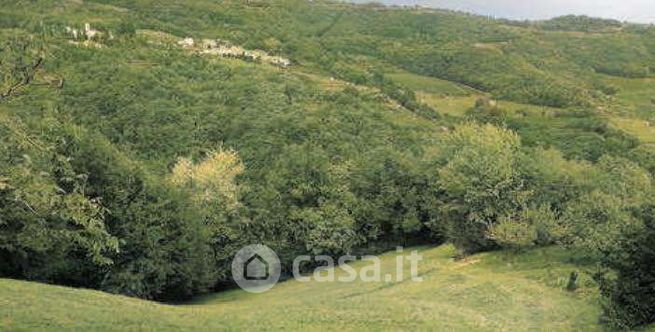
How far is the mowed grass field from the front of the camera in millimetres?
36031

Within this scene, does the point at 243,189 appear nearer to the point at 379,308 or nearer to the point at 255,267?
the point at 255,267

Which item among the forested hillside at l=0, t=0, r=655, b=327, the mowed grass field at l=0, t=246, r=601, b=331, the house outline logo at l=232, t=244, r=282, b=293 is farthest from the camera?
the house outline logo at l=232, t=244, r=282, b=293

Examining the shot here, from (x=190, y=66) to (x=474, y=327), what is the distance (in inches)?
6348

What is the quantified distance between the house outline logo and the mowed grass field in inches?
763

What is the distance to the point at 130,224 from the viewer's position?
62844mm

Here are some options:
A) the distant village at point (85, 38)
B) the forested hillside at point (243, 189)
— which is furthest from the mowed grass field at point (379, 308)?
the distant village at point (85, 38)

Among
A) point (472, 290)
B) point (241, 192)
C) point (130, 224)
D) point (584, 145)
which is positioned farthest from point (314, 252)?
point (584, 145)

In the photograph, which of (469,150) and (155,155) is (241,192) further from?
(155,155)

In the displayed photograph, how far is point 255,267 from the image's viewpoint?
81.7 meters

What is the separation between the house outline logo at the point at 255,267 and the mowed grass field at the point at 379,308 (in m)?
19.4

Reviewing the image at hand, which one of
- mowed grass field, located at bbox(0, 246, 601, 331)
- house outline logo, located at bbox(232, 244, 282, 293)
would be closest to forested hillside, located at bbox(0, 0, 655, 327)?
house outline logo, located at bbox(232, 244, 282, 293)

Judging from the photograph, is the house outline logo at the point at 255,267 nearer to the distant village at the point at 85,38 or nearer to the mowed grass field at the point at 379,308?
the mowed grass field at the point at 379,308

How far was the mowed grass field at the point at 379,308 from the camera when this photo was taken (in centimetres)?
3603

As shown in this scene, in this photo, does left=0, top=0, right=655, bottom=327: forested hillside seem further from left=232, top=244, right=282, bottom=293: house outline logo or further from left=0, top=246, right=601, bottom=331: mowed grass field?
left=0, top=246, right=601, bottom=331: mowed grass field
